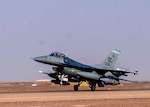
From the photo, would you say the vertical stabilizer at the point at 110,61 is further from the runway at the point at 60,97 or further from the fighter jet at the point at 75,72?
the runway at the point at 60,97

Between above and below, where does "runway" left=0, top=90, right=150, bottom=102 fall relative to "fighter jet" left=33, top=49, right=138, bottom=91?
below

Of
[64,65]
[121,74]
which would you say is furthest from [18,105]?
[121,74]

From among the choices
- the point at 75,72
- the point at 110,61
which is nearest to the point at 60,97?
the point at 75,72

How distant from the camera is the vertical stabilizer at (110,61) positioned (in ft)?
199

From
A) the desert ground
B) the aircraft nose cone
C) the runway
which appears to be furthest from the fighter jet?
the runway

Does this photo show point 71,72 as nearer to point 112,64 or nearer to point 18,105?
point 112,64

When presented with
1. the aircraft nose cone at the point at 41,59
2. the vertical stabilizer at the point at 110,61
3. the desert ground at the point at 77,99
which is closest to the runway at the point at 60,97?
the desert ground at the point at 77,99

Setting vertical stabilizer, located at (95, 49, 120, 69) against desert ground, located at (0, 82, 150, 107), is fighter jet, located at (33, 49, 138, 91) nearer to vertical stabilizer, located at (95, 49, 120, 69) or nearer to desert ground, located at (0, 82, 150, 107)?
vertical stabilizer, located at (95, 49, 120, 69)

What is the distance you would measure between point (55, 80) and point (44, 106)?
2510 cm

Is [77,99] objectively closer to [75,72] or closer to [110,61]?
[75,72]

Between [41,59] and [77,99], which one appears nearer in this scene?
[77,99]

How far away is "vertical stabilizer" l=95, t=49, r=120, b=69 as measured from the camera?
6079cm

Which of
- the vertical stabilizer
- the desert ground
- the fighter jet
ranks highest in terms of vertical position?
the vertical stabilizer

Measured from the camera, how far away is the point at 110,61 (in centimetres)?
6134
